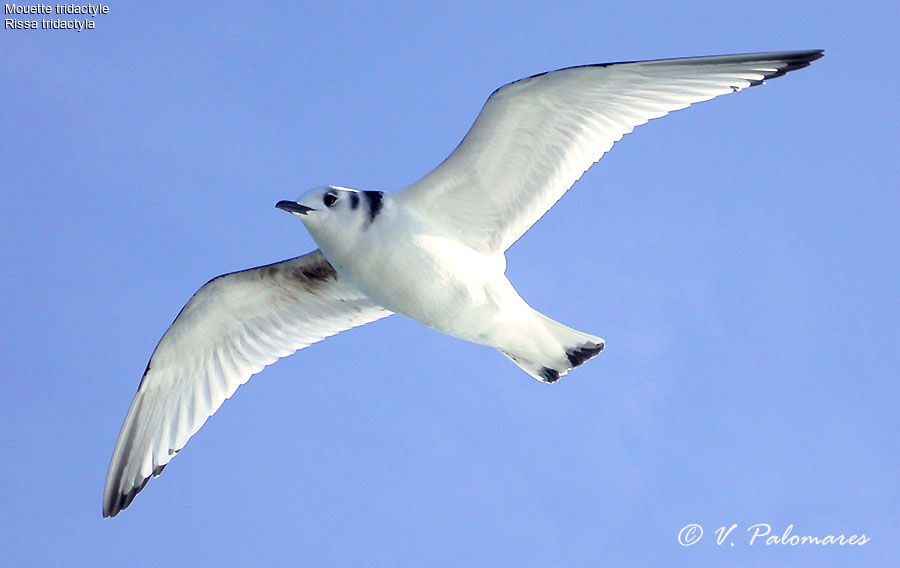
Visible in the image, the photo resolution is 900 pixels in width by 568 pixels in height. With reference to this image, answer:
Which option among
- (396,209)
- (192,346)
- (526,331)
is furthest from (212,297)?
(526,331)

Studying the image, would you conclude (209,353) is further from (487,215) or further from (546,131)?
(546,131)

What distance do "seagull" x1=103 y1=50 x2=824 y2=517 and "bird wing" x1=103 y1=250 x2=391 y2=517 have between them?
0.07ft

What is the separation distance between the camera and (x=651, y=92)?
617 centimetres

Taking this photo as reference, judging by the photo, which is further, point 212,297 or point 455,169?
point 212,297

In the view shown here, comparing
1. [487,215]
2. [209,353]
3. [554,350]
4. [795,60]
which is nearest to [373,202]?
[487,215]

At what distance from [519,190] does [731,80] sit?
4.60 ft

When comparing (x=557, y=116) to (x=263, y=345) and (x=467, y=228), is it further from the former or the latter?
(x=263, y=345)

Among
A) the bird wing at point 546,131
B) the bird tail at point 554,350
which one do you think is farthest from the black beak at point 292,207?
the bird tail at point 554,350

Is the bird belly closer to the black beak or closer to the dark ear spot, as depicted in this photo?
the dark ear spot

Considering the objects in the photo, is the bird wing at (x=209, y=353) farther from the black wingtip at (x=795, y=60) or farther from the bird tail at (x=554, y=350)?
the black wingtip at (x=795, y=60)

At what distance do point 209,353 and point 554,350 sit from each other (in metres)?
2.48

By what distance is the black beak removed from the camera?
231 inches

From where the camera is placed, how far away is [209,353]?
7309mm

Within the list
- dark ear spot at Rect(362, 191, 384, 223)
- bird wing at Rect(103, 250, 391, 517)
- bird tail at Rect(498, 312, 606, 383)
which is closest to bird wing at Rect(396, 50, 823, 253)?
dark ear spot at Rect(362, 191, 384, 223)
